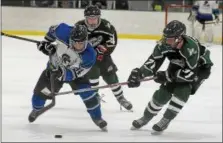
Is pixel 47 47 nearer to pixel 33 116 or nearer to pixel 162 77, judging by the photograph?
pixel 33 116

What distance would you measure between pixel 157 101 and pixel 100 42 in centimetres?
82

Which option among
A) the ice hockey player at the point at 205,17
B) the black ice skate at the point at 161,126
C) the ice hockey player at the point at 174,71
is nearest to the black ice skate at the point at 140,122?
the ice hockey player at the point at 174,71

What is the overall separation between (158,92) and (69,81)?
22.9 inches

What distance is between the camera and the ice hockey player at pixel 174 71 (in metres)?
3.33

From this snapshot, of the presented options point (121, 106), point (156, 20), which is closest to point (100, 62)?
point (121, 106)

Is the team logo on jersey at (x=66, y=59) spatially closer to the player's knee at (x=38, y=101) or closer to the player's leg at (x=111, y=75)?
the player's knee at (x=38, y=101)

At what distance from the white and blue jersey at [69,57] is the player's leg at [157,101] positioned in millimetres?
466

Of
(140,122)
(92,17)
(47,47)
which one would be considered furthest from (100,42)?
(140,122)

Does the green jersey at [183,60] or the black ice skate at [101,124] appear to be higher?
the green jersey at [183,60]

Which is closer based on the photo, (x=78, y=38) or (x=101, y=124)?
(x=78, y=38)

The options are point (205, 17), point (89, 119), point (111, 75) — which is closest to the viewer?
point (89, 119)

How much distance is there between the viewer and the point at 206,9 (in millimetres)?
9039

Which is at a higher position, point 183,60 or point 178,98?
point 183,60

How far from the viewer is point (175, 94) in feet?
11.2
